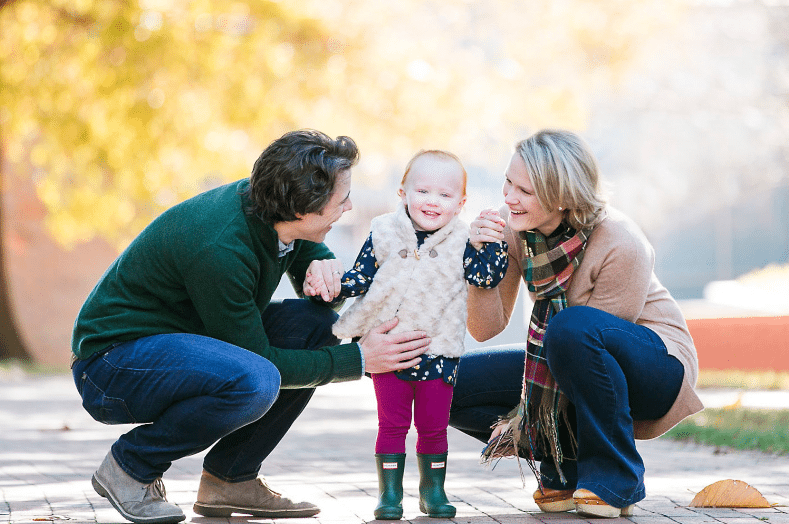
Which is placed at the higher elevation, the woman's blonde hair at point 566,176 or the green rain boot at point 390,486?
the woman's blonde hair at point 566,176

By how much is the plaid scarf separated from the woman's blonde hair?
0.09m

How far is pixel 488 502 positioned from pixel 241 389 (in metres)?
1.19

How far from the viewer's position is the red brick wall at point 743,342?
10.1 metres

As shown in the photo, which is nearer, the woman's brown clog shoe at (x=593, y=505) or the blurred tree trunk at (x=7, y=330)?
the woman's brown clog shoe at (x=593, y=505)

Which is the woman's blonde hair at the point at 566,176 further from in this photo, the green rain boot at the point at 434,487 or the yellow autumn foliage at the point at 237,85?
the yellow autumn foliage at the point at 237,85

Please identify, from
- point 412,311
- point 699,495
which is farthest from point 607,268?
point 699,495

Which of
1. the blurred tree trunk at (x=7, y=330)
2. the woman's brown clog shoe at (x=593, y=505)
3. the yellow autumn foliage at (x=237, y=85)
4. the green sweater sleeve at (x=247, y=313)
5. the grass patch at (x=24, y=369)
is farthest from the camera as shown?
the blurred tree trunk at (x=7, y=330)

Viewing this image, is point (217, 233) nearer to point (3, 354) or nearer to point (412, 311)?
point (412, 311)

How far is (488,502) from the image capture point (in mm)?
3717

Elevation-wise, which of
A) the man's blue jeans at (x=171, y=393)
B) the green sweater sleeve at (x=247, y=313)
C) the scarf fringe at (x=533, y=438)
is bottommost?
the scarf fringe at (x=533, y=438)

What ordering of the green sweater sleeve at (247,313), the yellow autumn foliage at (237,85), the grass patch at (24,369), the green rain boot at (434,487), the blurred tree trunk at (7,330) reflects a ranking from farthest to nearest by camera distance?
the blurred tree trunk at (7,330) < the grass patch at (24,369) < the yellow autumn foliage at (237,85) < the green rain boot at (434,487) < the green sweater sleeve at (247,313)

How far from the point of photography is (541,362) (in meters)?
3.41

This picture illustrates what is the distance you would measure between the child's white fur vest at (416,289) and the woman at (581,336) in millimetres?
112

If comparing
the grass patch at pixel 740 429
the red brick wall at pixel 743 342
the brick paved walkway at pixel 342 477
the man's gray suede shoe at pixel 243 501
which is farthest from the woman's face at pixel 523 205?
Answer: the red brick wall at pixel 743 342
